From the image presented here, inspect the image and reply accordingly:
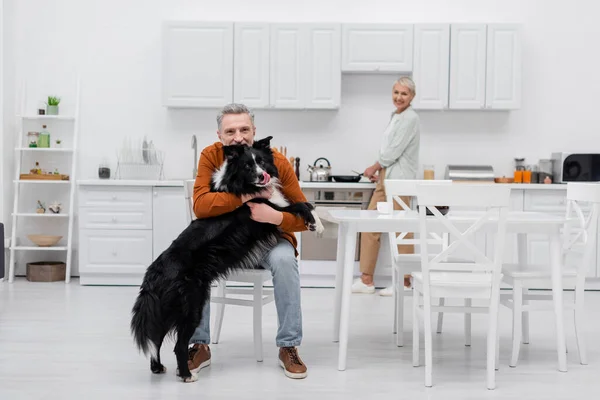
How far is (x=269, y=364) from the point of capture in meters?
3.22

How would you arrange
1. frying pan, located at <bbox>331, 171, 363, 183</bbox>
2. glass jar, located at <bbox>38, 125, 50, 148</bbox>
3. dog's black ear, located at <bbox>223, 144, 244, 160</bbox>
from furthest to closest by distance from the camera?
glass jar, located at <bbox>38, 125, 50, 148</bbox> < frying pan, located at <bbox>331, 171, 363, 183</bbox> < dog's black ear, located at <bbox>223, 144, 244, 160</bbox>

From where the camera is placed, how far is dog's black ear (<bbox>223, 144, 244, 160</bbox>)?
2.87 m

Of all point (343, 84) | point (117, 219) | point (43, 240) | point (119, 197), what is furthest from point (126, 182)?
point (343, 84)

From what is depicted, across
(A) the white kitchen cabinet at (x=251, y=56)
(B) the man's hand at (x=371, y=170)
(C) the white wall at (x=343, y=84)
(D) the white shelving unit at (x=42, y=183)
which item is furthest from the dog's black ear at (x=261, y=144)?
(D) the white shelving unit at (x=42, y=183)

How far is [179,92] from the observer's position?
18.9 ft

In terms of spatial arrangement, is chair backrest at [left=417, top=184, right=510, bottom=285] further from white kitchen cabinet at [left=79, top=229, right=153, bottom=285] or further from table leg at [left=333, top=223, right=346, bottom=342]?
white kitchen cabinet at [left=79, top=229, right=153, bottom=285]

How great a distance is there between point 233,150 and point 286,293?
0.63 metres

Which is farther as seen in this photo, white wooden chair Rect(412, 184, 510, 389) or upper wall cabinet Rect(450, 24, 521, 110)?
upper wall cabinet Rect(450, 24, 521, 110)

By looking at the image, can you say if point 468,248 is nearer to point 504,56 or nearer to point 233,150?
point 233,150

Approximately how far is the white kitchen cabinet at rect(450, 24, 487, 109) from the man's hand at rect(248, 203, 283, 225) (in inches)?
127

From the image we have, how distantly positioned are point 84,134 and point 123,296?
167 centimetres

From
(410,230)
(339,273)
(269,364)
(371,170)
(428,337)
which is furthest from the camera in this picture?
(371,170)

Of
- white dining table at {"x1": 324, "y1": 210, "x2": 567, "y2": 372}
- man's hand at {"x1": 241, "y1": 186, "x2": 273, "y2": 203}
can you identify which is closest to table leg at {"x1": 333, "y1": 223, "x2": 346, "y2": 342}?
white dining table at {"x1": 324, "y1": 210, "x2": 567, "y2": 372}

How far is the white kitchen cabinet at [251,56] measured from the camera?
225 inches
